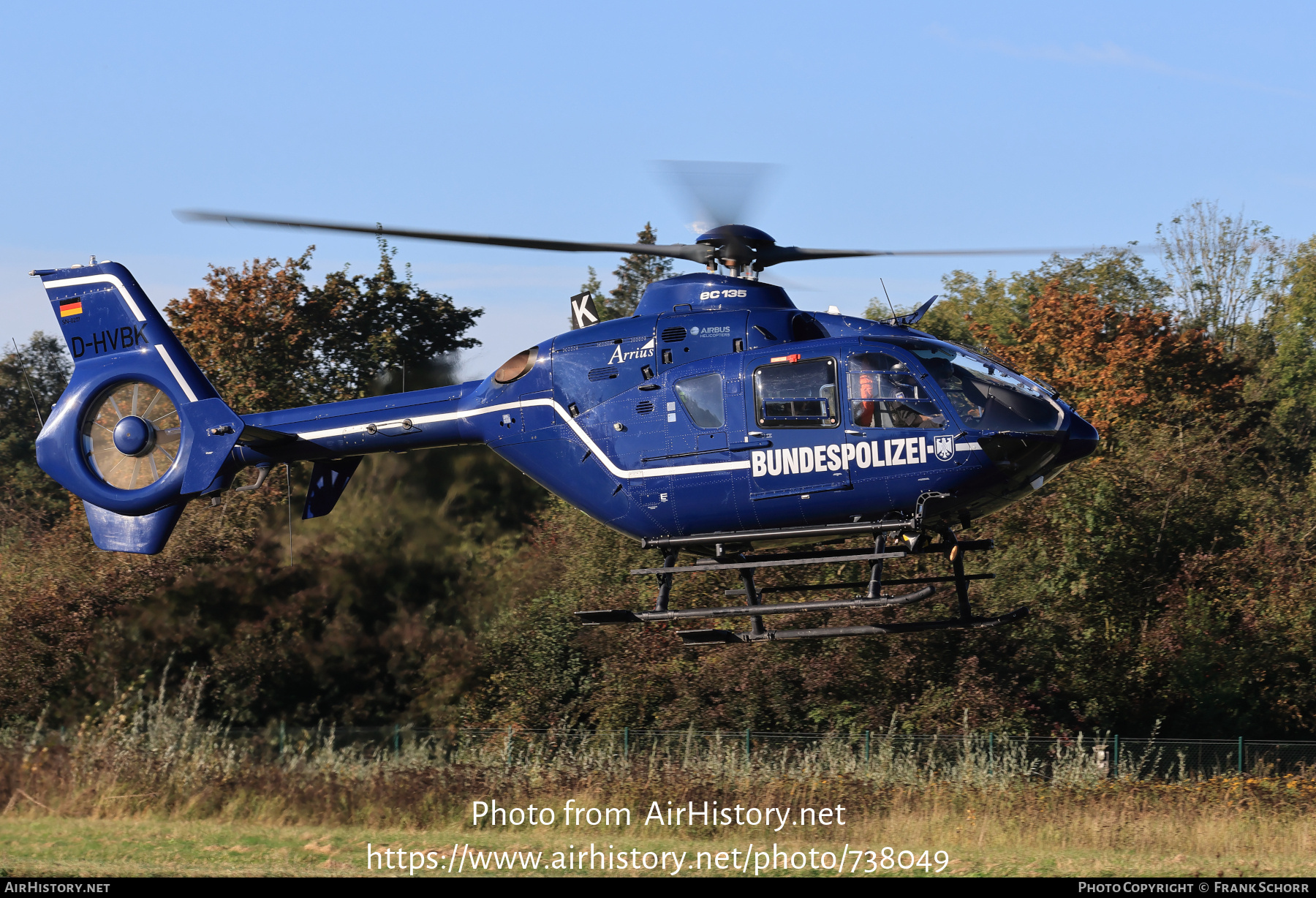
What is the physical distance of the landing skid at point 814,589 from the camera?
1321 cm

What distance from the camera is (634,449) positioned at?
567 inches

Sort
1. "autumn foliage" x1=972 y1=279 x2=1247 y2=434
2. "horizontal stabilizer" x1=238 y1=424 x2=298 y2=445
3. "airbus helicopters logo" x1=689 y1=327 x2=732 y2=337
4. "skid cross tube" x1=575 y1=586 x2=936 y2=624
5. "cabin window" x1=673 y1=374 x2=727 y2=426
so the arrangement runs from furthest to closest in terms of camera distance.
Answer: "autumn foliage" x1=972 y1=279 x2=1247 y2=434
"horizontal stabilizer" x1=238 y1=424 x2=298 y2=445
"airbus helicopters logo" x1=689 y1=327 x2=732 y2=337
"cabin window" x1=673 y1=374 x2=727 y2=426
"skid cross tube" x1=575 y1=586 x2=936 y2=624

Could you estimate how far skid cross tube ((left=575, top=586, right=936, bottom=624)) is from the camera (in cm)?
1276

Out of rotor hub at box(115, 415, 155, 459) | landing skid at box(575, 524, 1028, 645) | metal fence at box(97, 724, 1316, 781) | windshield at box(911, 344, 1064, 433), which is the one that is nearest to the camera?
windshield at box(911, 344, 1064, 433)

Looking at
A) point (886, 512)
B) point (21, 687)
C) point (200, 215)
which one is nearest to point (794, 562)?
point (886, 512)

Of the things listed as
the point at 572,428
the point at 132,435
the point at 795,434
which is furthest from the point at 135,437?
the point at 795,434

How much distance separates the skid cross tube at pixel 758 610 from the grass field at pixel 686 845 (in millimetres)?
2651

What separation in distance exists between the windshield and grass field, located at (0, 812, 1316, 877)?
463 centimetres

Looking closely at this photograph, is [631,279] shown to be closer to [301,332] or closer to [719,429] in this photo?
[301,332]

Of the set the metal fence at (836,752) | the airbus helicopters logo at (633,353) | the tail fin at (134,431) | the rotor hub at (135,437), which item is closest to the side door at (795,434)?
the airbus helicopters logo at (633,353)

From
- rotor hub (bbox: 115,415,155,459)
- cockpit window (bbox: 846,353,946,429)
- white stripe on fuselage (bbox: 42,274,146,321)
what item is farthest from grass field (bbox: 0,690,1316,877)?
white stripe on fuselage (bbox: 42,274,146,321)

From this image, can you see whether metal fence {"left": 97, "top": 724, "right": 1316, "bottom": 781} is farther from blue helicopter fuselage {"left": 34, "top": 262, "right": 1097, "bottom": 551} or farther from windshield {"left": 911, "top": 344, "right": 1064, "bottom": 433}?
windshield {"left": 911, "top": 344, "right": 1064, "bottom": 433}
